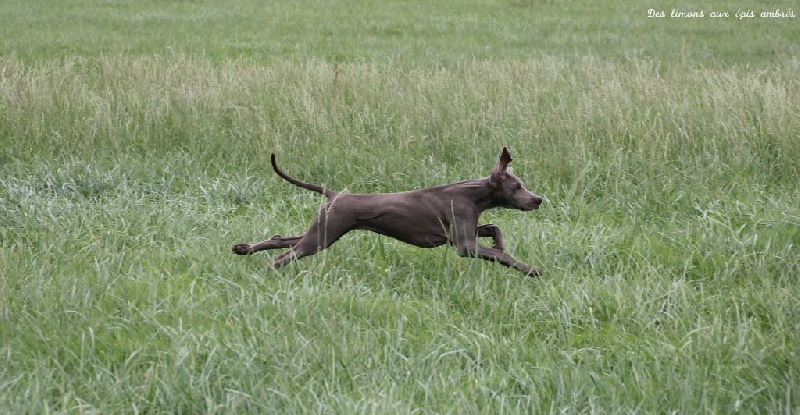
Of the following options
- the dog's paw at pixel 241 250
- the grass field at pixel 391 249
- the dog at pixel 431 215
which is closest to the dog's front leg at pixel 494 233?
the dog at pixel 431 215

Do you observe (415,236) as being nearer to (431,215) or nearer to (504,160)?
(431,215)

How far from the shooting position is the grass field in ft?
11.3

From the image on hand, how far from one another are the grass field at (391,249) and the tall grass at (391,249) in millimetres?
18

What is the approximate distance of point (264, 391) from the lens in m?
3.34

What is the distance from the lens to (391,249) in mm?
5188

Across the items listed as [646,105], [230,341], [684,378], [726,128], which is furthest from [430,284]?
[646,105]

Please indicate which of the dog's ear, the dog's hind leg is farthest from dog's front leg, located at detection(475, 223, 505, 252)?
the dog's hind leg

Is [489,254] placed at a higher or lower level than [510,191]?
lower

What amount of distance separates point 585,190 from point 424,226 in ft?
6.39

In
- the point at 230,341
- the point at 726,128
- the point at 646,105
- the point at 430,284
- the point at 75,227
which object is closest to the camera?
the point at 230,341

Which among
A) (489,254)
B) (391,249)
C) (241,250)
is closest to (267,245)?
(241,250)

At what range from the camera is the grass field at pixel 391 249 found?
3.44m

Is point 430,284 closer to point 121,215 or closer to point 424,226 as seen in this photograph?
point 424,226

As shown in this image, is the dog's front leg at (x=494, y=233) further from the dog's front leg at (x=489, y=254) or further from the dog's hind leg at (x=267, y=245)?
the dog's hind leg at (x=267, y=245)
